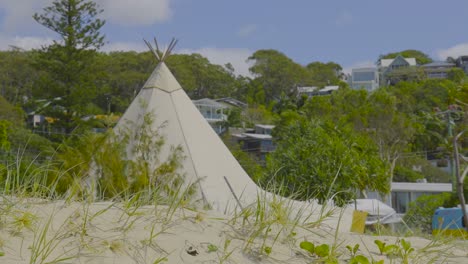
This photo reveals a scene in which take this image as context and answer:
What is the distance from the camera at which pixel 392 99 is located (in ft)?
111

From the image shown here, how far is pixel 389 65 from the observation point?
2704 inches

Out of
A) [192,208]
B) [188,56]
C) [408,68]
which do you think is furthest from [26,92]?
[192,208]

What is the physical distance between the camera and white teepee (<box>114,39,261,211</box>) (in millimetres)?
9172

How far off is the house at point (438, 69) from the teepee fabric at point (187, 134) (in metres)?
59.1

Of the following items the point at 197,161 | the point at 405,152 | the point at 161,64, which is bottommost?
the point at 405,152

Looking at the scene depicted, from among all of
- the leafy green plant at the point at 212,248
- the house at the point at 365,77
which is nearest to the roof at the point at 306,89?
the house at the point at 365,77

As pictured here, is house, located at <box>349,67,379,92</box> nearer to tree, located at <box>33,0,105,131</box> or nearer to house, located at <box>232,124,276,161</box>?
house, located at <box>232,124,276,161</box>

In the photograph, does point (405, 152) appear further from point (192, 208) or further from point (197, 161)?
point (192, 208)

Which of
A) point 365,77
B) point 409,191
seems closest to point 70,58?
point 409,191

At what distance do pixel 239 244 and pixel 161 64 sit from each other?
8175 mm

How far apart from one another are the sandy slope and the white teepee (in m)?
5.88

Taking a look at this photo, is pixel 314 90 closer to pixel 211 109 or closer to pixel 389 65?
pixel 211 109

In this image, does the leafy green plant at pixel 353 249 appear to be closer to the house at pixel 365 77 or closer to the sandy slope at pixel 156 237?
the sandy slope at pixel 156 237

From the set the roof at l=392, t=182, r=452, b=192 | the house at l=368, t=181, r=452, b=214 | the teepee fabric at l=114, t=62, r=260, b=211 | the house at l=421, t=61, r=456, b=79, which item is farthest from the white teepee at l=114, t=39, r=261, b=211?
the house at l=421, t=61, r=456, b=79
